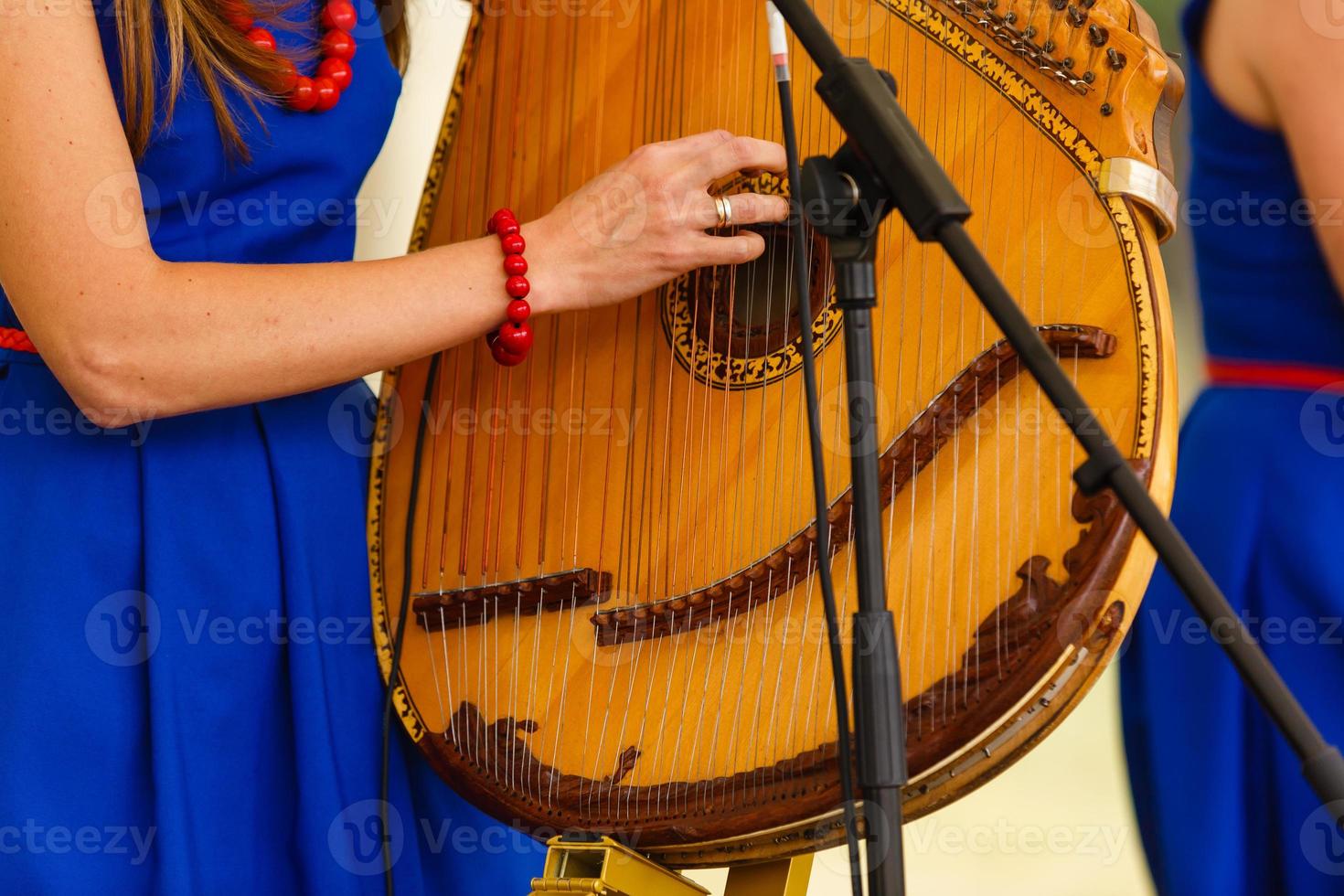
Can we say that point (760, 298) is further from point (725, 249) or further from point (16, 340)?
point (16, 340)

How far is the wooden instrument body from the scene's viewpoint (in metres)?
0.74

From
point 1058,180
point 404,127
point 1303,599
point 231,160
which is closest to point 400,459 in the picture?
point 231,160

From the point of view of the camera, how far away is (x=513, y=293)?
0.91 metres

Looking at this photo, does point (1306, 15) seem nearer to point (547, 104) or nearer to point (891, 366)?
point (891, 366)

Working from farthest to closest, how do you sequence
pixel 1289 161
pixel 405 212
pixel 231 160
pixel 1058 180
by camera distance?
pixel 405 212
pixel 1289 161
pixel 231 160
pixel 1058 180

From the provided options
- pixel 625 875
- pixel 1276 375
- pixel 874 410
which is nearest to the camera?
pixel 874 410

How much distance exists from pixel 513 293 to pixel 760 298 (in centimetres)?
17

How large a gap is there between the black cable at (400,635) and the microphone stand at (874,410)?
18.2 inches

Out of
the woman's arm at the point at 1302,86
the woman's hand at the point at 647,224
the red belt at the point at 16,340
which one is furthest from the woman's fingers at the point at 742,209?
the red belt at the point at 16,340

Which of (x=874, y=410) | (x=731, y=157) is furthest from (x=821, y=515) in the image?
(x=731, y=157)

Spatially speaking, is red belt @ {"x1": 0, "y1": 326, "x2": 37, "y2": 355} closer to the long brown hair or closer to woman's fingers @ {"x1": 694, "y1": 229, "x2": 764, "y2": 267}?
the long brown hair

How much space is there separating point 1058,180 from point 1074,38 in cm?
9

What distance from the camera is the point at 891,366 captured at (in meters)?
0.85

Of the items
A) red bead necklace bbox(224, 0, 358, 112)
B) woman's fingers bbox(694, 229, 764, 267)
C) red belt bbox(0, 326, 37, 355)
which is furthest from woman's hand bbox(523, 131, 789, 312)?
red belt bbox(0, 326, 37, 355)
